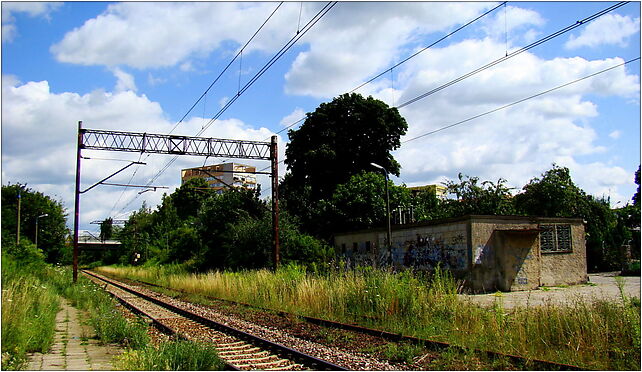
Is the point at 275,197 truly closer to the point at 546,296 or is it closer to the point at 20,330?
the point at 546,296

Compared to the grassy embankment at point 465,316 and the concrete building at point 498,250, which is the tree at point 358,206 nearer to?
the concrete building at point 498,250

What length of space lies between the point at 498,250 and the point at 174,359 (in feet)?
Result: 65.5

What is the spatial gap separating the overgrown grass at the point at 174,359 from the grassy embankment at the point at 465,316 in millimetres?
4067

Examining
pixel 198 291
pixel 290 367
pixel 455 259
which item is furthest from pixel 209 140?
pixel 290 367

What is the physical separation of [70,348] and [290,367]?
520cm

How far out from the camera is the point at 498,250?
2580 cm

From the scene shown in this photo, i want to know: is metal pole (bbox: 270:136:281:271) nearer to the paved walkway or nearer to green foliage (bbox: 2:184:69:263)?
the paved walkway

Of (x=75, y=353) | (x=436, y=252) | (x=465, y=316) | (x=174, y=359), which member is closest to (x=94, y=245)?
(x=436, y=252)

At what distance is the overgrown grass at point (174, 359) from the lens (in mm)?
8516

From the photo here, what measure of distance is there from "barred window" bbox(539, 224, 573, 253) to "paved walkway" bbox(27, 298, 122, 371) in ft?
71.2

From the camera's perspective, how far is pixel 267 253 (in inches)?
1243

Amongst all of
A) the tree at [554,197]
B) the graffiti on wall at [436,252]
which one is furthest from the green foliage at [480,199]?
the graffiti on wall at [436,252]

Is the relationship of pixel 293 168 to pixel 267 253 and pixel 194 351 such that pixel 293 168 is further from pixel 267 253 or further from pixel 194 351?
pixel 194 351

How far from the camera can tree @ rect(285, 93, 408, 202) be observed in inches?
1811
